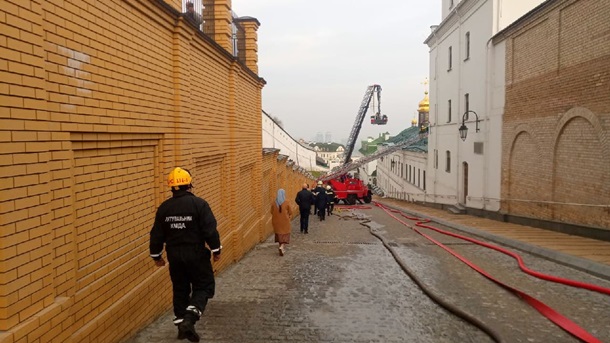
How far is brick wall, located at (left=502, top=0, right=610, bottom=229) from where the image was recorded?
10.6 meters

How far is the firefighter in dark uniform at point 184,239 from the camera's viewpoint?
4484 mm

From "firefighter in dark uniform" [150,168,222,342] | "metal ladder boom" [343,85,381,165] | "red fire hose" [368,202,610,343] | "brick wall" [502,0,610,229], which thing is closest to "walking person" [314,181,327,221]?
"brick wall" [502,0,610,229]

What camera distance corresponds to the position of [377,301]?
6180mm

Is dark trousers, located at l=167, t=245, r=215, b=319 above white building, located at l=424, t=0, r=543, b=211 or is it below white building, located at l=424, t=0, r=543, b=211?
below

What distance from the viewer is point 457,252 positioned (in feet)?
31.9

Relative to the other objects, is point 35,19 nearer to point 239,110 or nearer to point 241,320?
point 241,320

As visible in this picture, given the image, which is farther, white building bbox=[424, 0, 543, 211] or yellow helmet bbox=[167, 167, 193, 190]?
white building bbox=[424, 0, 543, 211]

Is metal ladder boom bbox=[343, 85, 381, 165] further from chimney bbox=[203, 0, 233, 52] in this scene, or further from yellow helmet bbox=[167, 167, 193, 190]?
yellow helmet bbox=[167, 167, 193, 190]

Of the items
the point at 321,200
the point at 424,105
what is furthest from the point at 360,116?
the point at 321,200

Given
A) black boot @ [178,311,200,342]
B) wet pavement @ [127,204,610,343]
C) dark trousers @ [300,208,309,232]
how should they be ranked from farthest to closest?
dark trousers @ [300,208,309,232] → wet pavement @ [127,204,610,343] → black boot @ [178,311,200,342]

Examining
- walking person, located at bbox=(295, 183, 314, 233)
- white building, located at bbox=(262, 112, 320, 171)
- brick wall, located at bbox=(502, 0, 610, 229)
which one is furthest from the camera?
white building, located at bbox=(262, 112, 320, 171)

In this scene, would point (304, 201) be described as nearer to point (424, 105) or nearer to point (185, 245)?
point (185, 245)

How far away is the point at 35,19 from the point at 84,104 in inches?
33.4

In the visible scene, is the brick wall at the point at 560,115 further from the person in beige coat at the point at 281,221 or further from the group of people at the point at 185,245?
the group of people at the point at 185,245
